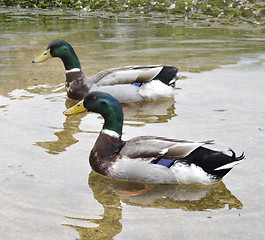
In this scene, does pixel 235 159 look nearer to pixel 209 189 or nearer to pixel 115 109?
pixel 209 189

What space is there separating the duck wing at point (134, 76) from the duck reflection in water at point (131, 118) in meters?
0.32

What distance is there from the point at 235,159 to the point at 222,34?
9210 mm

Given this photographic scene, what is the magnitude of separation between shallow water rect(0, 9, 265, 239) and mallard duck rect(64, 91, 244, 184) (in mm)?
116

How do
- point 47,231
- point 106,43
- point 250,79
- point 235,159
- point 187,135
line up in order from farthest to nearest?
point 106,43 < point 250,79 < point 187,135 < point 235,159 < point 47,231

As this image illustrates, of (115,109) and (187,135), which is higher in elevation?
(115,109)

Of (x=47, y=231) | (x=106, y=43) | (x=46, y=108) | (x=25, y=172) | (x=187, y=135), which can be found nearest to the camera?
(x=47, y=231)

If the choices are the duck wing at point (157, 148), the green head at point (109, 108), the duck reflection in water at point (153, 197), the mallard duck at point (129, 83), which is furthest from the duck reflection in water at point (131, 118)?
the duck wing at point (157, 148)

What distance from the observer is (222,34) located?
1286 centimetres

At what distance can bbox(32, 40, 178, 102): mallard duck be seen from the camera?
690cm

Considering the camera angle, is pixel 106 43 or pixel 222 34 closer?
pixel 106 43

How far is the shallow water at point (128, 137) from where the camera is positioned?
144 inches

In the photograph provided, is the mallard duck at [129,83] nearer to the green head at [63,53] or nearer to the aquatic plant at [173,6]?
the green head at [63,53]

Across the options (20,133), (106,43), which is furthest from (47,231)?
(106,43)

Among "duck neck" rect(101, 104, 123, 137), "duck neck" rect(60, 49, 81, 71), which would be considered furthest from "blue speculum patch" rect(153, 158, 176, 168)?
"duck neck" rect(60, 49, 81, 71)
